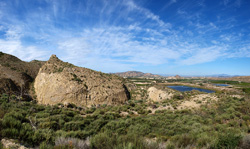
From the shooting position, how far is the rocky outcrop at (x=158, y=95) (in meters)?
25.2

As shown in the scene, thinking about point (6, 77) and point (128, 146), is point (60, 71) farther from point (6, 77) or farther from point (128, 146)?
point (128, 146)

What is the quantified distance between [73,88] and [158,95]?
1800cm

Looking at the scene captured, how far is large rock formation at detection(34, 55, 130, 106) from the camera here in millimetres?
18188

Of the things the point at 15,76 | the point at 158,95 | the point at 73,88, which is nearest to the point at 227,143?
the point at 73,88

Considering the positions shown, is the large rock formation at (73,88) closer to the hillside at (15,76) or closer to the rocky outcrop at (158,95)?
the hillside at (15,76)

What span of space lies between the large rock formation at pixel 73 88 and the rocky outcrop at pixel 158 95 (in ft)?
25.4

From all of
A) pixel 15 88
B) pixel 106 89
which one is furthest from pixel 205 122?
pixel 15 88

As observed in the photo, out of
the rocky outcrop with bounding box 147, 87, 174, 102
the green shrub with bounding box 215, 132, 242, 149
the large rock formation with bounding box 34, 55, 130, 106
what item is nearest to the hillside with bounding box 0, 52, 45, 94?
the large rock formation with bounding box 34, 55, 130, 106

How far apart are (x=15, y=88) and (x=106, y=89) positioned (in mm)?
14753

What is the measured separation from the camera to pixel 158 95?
26.4 metres

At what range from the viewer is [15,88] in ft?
61.9

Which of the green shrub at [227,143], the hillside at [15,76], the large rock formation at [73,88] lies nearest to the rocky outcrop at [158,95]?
the large rock formation at [73,88]

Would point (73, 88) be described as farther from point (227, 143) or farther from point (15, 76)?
point (227, 143)

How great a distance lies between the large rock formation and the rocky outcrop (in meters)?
7.76
